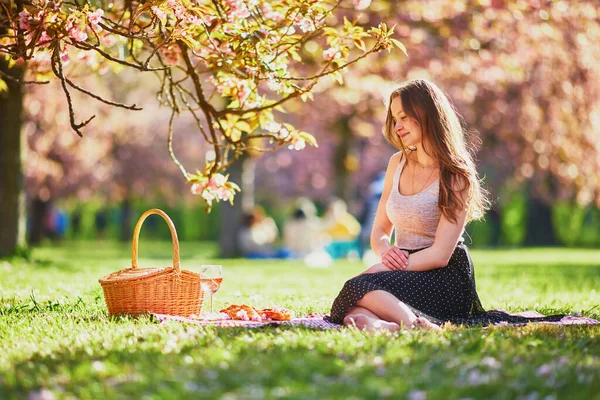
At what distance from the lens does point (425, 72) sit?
17609mm

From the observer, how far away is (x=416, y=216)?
6035 millimetres

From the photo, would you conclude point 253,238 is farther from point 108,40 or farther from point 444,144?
point 444,144

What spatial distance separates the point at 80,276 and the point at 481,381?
7.74m

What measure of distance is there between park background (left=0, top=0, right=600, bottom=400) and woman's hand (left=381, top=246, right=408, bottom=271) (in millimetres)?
616

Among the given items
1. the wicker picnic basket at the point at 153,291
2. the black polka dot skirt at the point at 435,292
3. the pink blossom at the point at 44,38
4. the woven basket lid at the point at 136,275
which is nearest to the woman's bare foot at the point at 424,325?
the black polka dot skirt at the point at 435,292

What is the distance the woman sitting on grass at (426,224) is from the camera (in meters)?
5.71

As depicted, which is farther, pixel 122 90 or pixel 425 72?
pixel 122 90

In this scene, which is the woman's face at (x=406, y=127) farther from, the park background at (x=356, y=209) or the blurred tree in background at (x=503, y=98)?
the blurred tree in background at (x=503, y=98)

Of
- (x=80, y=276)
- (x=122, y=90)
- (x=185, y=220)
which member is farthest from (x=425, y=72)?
(x=185, y=220)

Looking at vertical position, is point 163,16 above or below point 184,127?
below

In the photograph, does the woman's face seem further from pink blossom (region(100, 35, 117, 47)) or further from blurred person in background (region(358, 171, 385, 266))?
blurred person in background (region(358, 171, 385, 266))

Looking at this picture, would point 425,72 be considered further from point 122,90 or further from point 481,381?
point 122,90

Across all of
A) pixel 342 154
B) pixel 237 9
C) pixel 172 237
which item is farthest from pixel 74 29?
pixel 342 154

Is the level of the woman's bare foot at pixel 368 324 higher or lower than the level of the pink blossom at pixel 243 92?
lower
